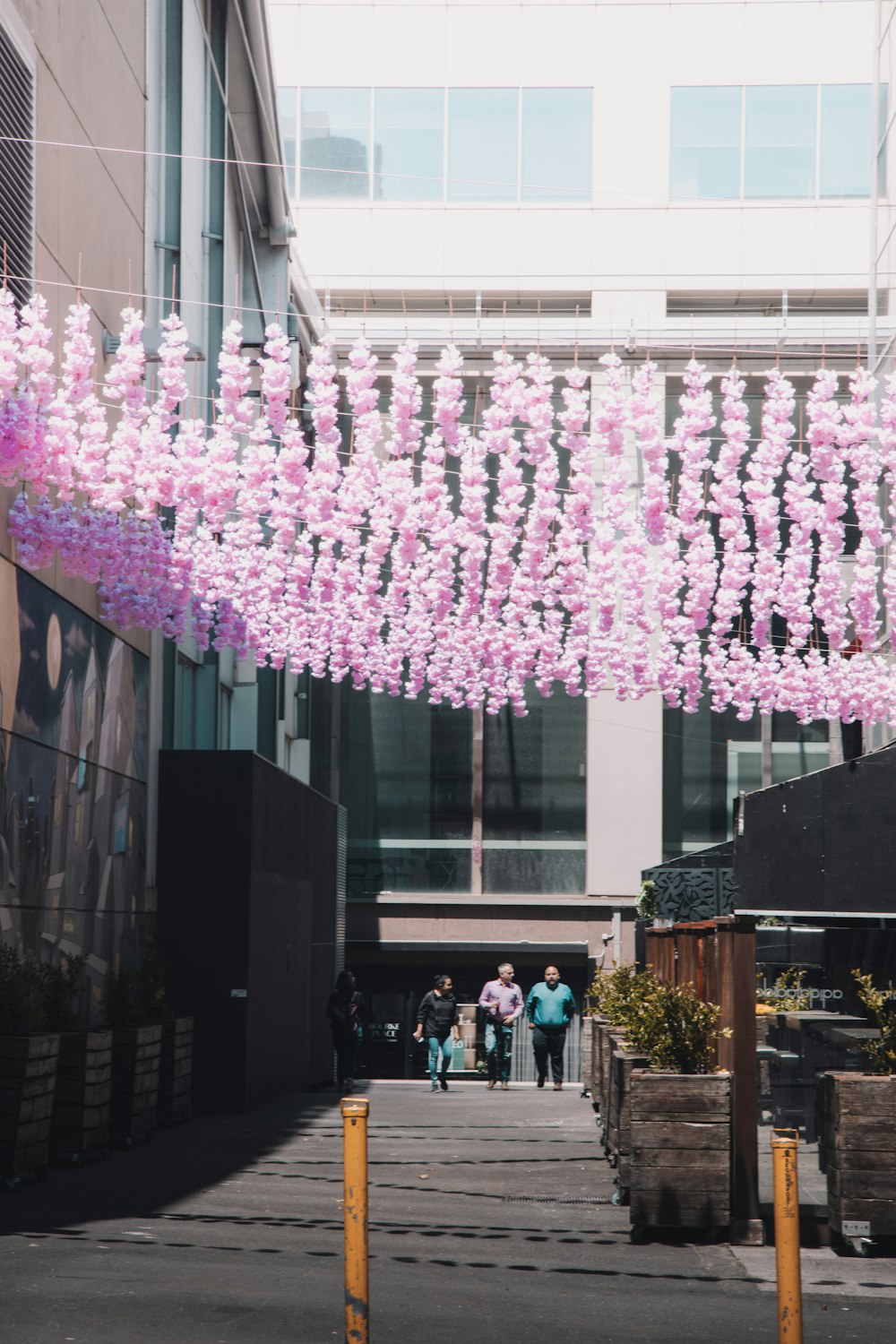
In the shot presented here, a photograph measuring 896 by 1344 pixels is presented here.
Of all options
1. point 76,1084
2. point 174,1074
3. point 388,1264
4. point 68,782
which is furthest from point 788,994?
point 388,1264

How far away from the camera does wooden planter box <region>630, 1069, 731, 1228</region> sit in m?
9.58

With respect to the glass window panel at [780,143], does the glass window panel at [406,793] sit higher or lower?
lower

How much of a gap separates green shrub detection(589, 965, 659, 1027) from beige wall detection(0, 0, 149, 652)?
589 centimetres

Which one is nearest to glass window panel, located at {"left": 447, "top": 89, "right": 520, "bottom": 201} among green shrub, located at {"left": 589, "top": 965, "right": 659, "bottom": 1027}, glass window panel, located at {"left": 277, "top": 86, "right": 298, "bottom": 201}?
glass window panel, located at {"left": 277, "top": 86, "right": 298, "bottom": 201}

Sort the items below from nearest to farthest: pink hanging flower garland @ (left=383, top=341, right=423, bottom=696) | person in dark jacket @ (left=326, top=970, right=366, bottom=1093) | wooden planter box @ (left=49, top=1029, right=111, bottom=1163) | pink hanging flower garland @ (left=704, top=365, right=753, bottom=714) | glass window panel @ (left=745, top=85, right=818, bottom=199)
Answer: wooden planter box @ (left=49, top=1029, right=111, bottom=1163)
pink hanging flower garland @ (left=383, top=341, right=423, bottom=696)
pink hanging flower garland @ (left=704, top=365, right=753, bottom=714)
person in dark jacket @ (left=326, top=970, right=366, bottom=1093)
glass window panel @ (left=745, top=85, right=818, bottom=199)

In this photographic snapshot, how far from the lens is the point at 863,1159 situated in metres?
9.31

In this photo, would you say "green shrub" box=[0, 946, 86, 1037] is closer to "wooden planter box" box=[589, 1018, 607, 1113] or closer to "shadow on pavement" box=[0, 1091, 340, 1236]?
"shadow on pavement" box=[0, 1091, 340, 1236]

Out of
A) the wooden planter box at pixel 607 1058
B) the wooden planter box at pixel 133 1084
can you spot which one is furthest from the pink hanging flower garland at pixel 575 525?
the wooden planter box at pixel 133 1084

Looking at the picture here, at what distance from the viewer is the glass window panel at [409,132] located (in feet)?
128

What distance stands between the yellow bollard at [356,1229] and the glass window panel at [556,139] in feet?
115

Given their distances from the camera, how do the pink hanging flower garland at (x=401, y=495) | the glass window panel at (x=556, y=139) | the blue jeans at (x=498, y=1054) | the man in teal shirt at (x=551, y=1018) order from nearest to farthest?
the pink hanging flower garland at (x=401, y=495) < the man in teal shirt at (x=551, y=1018) < the blue jeans at (x=498, y=1054) < the glass window panel at (x=556, y=139)

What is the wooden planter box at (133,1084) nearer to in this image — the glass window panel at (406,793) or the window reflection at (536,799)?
the glass window panel at (406,793)

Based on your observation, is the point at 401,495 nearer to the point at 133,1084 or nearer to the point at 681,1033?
the point at 133,1084

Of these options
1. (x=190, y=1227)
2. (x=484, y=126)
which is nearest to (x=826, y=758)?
(x=484, y=126)
